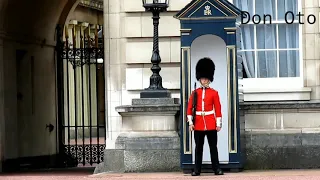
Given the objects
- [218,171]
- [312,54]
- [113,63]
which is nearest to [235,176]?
[218,171]

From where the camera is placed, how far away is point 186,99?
647 inches

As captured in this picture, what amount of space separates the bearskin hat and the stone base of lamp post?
2.63 feet

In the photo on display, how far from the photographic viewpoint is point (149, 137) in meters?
17.0

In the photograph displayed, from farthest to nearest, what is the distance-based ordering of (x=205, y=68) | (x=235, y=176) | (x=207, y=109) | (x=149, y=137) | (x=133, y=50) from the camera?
(x=133, y=50)
(x=149, y=137)
(x=205, y=68)
(x=207, y=109)
(x=235, y=176)

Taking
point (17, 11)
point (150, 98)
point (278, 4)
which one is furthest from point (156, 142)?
point (17, 11)

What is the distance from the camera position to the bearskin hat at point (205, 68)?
16328mm

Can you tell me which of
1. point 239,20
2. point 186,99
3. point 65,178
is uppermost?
point 239,20

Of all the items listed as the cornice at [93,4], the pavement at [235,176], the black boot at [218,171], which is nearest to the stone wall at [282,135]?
the pavement at [235,176]

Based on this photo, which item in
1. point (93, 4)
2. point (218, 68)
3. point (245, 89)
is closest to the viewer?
point (218, 68)

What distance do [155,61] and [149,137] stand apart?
3.69 feet

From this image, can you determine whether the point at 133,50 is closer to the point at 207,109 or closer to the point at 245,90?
the point at 245,90

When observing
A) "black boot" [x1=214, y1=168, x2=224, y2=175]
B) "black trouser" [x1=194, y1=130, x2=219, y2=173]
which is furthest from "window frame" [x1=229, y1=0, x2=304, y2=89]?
"black boot" [x1=214, y1=168, x2=224, y2=175]

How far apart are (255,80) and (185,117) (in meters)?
1.93

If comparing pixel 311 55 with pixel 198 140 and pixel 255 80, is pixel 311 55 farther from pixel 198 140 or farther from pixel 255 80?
pixel 198 140
